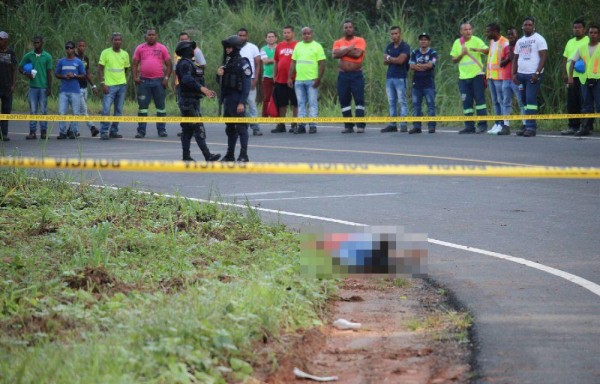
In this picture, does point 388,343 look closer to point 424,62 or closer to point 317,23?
point 424,62

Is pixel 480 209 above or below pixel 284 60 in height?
below

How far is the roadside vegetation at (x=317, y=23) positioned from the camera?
25141 mm

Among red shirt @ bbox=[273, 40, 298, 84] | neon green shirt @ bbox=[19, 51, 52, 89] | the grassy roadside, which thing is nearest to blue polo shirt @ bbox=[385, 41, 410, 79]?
red shirt @ bbox=[273, 40, 298, 84]

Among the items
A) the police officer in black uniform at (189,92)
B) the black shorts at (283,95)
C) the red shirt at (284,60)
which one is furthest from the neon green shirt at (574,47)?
the police officer in black uniform at (189,92)

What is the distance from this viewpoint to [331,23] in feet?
105

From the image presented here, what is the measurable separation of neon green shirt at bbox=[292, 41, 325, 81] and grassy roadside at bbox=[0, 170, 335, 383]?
437 inches

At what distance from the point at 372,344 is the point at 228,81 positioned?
421 inches

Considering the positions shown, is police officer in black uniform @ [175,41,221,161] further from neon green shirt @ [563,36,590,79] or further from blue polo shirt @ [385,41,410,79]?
neon green shirt @ [563,36,590,79]

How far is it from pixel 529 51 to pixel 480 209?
29.6ft

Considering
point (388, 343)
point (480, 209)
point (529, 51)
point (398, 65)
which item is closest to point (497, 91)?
point (529, 51)

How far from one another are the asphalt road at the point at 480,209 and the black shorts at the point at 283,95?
113cm

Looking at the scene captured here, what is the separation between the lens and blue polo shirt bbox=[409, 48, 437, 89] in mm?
22953

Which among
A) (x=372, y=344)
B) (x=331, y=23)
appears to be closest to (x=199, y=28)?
(x=331, y=23)

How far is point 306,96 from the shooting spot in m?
24.1
